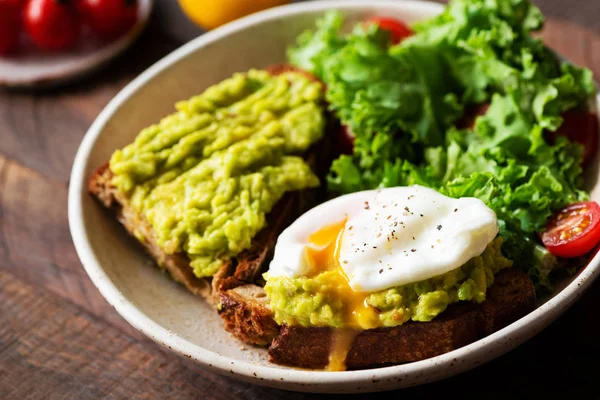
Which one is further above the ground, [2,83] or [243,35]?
[243,35]

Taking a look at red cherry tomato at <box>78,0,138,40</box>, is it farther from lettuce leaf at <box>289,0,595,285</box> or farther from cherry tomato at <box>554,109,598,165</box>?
cherry tomato at <box>554,109,598,165</box>

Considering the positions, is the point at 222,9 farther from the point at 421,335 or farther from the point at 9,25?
the point at 421,335

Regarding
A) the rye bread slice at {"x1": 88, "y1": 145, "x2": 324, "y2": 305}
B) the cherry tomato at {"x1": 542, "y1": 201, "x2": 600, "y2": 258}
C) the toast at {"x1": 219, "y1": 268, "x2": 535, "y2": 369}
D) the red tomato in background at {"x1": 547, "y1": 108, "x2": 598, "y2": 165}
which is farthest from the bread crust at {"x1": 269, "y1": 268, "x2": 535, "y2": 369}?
the red tomato in background at {"x1": 547, "y1": 108, "x2": 598, "y2": 165}

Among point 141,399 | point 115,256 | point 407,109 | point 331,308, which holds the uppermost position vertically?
point 407,109

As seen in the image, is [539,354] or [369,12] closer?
[539,354]

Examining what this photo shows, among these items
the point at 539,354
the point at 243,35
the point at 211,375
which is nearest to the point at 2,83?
the point at 243,35

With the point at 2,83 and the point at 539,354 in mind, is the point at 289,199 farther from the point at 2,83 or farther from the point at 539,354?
the point at 2,83

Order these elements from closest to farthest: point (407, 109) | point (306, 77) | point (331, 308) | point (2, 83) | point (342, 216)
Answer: point (331, 308), point (342, 216), point (407, 109), point (306, 77), point (2, 83)
